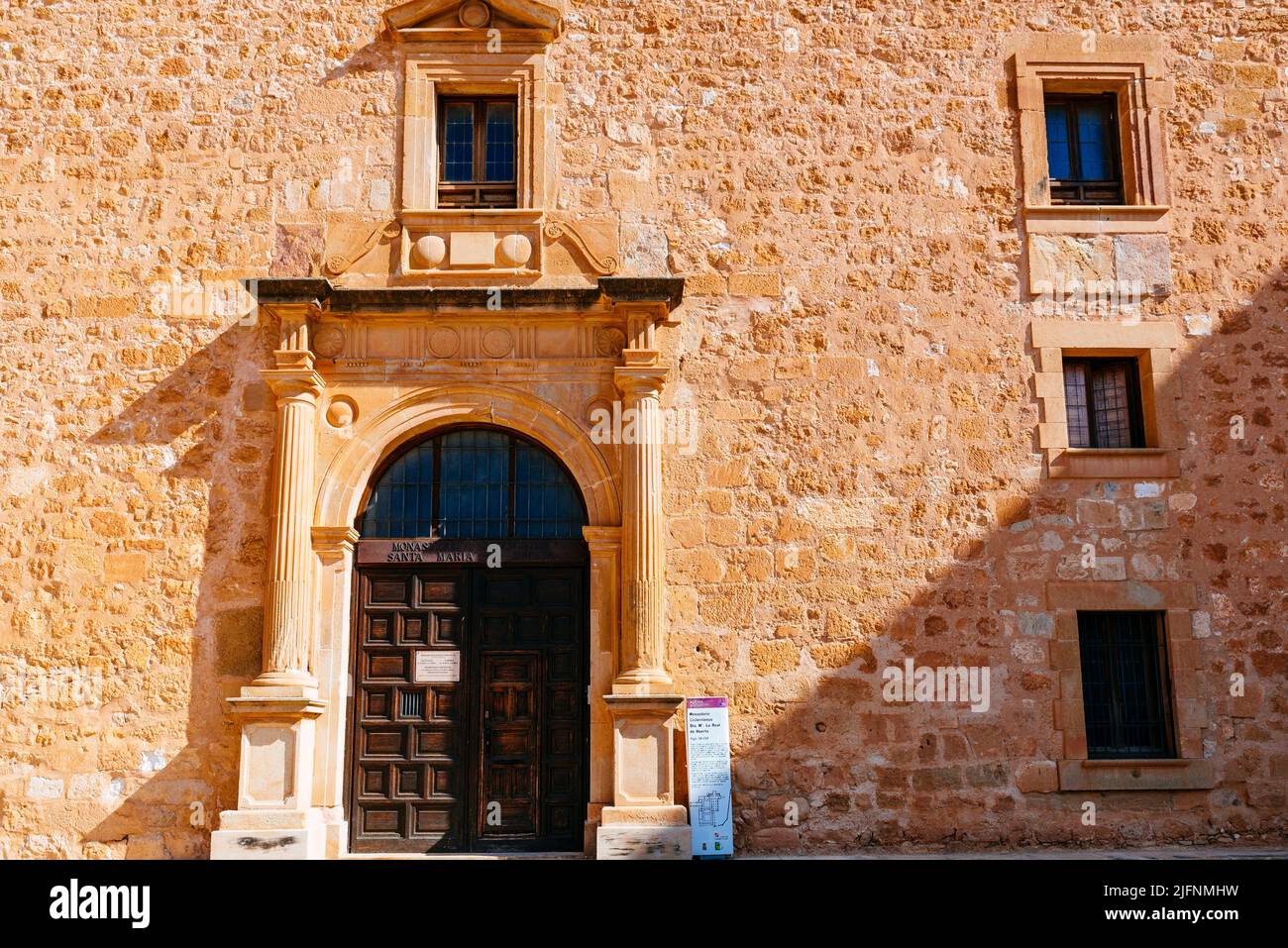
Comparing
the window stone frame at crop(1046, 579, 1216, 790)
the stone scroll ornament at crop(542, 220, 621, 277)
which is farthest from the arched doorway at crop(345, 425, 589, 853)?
the window stone frame at crop(1046, 579, 1216, 790)

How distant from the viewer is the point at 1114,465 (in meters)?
10.7

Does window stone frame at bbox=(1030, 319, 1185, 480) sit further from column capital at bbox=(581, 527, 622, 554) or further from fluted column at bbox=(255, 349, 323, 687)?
fluted column at bbox=(255, 349, 323, 687)

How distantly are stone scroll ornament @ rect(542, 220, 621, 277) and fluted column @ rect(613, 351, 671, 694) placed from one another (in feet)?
2.87

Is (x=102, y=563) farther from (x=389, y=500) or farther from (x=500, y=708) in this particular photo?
(x=500, y=708)

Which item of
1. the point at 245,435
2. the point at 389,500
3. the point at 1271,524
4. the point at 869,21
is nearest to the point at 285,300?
the point at 245,435

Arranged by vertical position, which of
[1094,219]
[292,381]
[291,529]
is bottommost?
[291,529]

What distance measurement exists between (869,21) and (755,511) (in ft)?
15.2

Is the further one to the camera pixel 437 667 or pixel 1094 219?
pixel 1094 219

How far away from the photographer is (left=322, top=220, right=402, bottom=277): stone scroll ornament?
35.6ft

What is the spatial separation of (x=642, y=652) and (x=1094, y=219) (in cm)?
555

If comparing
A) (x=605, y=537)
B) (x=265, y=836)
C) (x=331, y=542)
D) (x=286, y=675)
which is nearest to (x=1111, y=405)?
(x=605, y=537)

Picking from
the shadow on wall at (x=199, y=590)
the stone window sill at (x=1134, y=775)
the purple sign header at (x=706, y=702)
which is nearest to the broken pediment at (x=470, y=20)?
the shadow on wall at (x=199, y=590)

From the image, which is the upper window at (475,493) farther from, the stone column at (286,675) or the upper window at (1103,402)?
the upper window at (1103,402)

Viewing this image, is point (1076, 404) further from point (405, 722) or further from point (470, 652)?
point (405, 722)
